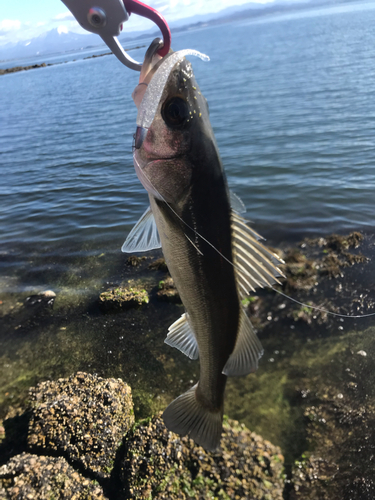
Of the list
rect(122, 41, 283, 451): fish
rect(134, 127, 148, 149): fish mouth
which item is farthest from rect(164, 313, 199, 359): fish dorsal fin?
rect(134, 127, 148, 149): fish mouth

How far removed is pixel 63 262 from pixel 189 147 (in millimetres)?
8353

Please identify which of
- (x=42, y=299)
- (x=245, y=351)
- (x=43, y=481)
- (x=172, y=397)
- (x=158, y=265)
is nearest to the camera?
(x=245, y=351)

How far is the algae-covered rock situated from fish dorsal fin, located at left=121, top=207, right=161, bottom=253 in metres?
2.88

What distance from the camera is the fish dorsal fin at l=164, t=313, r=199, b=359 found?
2867mm

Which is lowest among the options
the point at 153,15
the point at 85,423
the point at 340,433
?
the point at 340,433

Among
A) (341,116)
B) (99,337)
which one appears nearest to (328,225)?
(99,337)

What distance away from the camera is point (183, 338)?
2.90 metres

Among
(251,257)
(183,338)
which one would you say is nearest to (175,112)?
(251,257)

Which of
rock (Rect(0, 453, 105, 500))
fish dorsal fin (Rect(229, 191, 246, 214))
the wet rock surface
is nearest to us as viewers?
fish dorsal fin (Rect(229, 191, 246, 214))

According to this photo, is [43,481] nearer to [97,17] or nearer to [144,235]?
[144,235]

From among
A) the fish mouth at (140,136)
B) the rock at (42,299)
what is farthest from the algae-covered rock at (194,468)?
the rock at (42,299)

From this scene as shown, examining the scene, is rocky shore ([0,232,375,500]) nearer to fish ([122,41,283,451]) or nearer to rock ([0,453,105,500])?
rock ([0,453,105,500])

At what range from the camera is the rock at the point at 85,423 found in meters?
4.31

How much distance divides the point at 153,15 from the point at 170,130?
0.66 m
